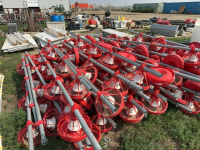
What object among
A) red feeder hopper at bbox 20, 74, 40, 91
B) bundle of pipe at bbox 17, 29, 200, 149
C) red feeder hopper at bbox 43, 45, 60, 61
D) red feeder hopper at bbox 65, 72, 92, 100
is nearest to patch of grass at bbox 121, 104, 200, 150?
bundle of pipe at bbox 17, 29, 200, 149

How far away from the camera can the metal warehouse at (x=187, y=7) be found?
4250 centimetres

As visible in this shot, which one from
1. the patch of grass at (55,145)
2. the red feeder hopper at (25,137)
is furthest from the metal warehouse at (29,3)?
the patch of grass at (55,145)

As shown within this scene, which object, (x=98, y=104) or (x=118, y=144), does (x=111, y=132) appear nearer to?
(x=118, y=144)

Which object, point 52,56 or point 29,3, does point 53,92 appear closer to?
point 52,56

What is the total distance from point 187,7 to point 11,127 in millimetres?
56101

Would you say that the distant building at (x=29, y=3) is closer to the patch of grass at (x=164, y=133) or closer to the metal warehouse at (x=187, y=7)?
the patch of grass at (x=164, y=133)

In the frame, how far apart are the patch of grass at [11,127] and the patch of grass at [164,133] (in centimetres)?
244

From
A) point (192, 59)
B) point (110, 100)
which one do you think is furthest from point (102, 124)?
point (192, 59)

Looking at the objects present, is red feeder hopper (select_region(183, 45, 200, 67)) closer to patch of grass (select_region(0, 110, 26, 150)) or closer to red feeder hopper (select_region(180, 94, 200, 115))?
red feeder hopper (select_region(180, 94, 200, 115))

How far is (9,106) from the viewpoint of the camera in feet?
14.7

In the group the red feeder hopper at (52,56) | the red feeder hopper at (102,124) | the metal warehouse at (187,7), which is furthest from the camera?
the metal warehouse at (187,7)

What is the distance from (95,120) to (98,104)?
0.82 metres

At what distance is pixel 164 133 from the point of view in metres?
3.46

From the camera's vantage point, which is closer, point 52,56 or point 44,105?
point 44,105
